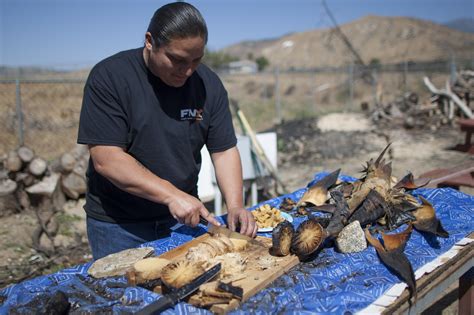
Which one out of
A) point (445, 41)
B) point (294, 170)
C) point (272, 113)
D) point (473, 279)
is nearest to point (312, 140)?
point (294, 170)

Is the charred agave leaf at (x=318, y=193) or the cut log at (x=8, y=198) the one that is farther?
the cut log at (x=8, y=198)

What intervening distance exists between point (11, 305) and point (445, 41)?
52845 millimetres

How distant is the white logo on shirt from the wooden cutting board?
706 mm

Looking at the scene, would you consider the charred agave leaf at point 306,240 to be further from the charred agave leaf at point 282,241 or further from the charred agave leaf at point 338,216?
the charred agave leaf at point 338,216

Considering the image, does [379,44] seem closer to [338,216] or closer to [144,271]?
[338,216]

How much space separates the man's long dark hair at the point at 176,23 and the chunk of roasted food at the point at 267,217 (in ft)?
3.97

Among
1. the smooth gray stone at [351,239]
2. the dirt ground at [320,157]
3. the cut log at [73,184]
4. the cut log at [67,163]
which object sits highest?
the smooth gray stone at [351,239]

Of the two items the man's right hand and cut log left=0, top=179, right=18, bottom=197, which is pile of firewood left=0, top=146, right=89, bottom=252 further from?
the man's right hand

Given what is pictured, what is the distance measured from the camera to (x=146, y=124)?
256cm

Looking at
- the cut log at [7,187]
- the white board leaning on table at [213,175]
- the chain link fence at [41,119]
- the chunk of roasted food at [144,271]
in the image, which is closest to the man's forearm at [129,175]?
the chunk of roasted food at [144,271]

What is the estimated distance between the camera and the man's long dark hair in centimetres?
229

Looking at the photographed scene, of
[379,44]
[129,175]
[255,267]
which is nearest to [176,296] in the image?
[255,267]

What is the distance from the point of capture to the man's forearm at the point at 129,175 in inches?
94.3

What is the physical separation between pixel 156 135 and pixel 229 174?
596 millimetres
